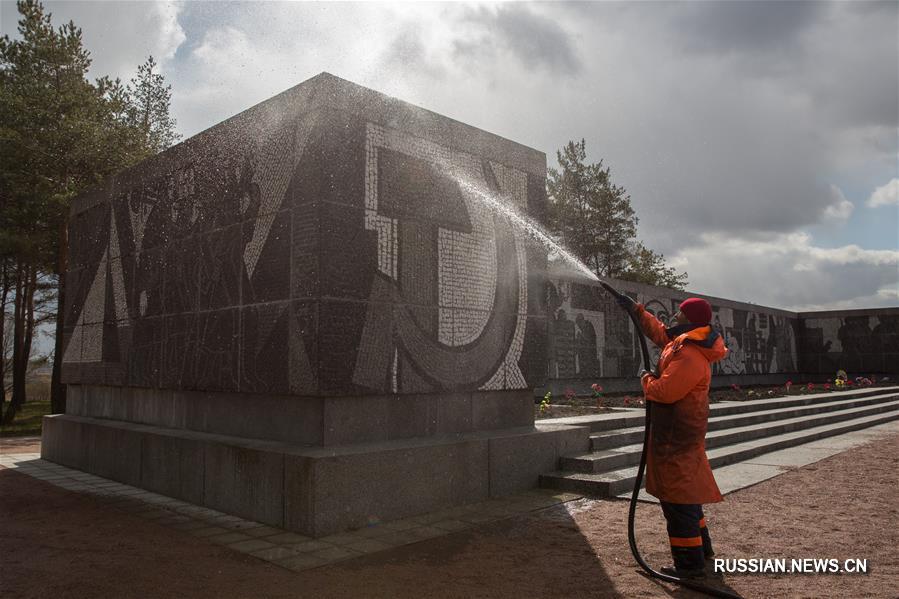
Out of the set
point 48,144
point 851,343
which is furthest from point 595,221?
point 48,144

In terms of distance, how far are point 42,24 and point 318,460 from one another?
77.8 feet

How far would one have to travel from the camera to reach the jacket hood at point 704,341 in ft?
16.1

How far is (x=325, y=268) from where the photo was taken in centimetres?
653

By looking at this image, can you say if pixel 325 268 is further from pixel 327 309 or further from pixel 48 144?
pixel 48 144

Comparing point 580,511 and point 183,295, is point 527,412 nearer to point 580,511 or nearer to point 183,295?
point 580,511

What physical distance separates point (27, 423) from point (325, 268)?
826 inches

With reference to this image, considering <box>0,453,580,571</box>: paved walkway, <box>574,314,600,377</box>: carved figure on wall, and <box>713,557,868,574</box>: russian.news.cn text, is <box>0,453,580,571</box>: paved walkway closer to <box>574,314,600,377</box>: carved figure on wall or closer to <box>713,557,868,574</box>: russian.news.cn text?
<box>713,557,868,574</box>: russian.news.cn text

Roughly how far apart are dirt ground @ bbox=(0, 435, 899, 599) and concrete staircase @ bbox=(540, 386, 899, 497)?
0.71 meters

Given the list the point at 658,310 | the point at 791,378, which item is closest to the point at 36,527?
the point at 658,310

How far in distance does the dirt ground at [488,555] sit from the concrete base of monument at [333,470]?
Answer: 0.75 meters

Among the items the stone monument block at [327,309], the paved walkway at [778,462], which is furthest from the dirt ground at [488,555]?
the stone monument block at [327,309]

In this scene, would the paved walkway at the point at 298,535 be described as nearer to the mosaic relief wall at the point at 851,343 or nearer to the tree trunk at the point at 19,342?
the tree trunk at the point at 19,342

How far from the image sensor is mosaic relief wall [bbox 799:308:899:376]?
31625 millimetres

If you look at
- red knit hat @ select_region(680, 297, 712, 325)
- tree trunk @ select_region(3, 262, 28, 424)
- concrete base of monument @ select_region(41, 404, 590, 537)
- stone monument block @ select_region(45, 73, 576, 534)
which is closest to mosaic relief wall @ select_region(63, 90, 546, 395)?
stone monument block @ select_region(45, 73, 576, 534)
